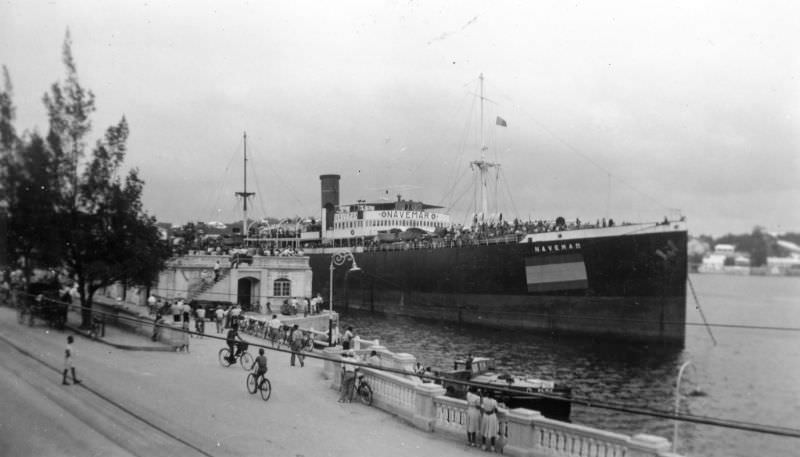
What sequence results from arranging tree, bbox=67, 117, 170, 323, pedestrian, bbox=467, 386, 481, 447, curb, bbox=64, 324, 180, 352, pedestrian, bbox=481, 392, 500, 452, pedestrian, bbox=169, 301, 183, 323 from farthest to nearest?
1. pedestrian, bbox=169, 301, 183, 323
2. tree, bbox=67, 117, 170, 323
3. curb, bbox=64, 324, 180, 352
4. pedestrian, bbox=467, 386, 481, 447
5. pedestrian, bbox=481, 392, 500, 452

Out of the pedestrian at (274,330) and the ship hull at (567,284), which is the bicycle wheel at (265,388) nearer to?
the pedestrian at (274,330)

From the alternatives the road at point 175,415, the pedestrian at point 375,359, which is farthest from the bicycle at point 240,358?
the pedestrian at point 375,359

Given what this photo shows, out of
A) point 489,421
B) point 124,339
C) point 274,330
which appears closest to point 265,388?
point 489,421

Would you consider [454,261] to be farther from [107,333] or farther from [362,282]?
[107,333]

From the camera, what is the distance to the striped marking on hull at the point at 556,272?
44.4 meters

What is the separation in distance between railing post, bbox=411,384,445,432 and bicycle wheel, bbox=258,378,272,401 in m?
4.44

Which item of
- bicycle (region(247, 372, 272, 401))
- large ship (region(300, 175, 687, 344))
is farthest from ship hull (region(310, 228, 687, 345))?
bicycle (region(247, 372, 272, 401))

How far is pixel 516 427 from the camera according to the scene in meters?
13.0

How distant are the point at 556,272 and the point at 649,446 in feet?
117

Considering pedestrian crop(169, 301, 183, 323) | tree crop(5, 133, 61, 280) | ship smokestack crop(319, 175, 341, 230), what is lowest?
pedestrian crop(169, 301, 183, 323)

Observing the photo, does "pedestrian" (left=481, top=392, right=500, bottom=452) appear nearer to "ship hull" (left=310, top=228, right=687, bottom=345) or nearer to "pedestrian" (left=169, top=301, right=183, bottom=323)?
"pedestrian" (left=169, top=301, right=183, bottom=323)

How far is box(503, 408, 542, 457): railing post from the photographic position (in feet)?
41.8

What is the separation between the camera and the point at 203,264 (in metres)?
38.8

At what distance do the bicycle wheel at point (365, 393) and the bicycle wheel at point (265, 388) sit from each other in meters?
2.49
